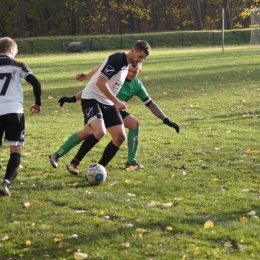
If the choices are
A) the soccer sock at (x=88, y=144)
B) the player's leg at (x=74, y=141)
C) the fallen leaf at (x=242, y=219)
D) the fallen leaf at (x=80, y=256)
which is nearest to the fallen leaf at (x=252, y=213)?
the fallen leaf at (x=242, y=219)

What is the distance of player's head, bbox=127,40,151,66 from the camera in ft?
25.1

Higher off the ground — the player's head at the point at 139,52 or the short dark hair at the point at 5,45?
the short dark hair at the point at 5,45

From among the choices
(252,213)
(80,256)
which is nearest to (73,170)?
(252,213)

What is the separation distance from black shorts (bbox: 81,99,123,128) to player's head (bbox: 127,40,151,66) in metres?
0.67

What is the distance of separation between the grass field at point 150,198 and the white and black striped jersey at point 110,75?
999 millimetres

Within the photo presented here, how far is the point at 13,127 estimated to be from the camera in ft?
23.9

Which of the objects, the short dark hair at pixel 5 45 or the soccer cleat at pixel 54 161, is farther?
the soccer cleat at pixel 54 161

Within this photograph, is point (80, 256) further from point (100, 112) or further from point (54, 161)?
point (54, 161)

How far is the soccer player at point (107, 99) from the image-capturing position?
7.70 metres

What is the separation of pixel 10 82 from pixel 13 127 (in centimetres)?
48

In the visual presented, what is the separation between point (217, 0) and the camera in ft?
248

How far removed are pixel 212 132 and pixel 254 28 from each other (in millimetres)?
29995

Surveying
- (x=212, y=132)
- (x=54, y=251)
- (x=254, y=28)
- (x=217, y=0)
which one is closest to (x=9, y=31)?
(x=217, y=0)

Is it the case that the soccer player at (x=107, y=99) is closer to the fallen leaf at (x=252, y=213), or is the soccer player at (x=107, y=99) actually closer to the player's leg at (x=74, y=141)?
the player's leg at (x=74, y=141)
